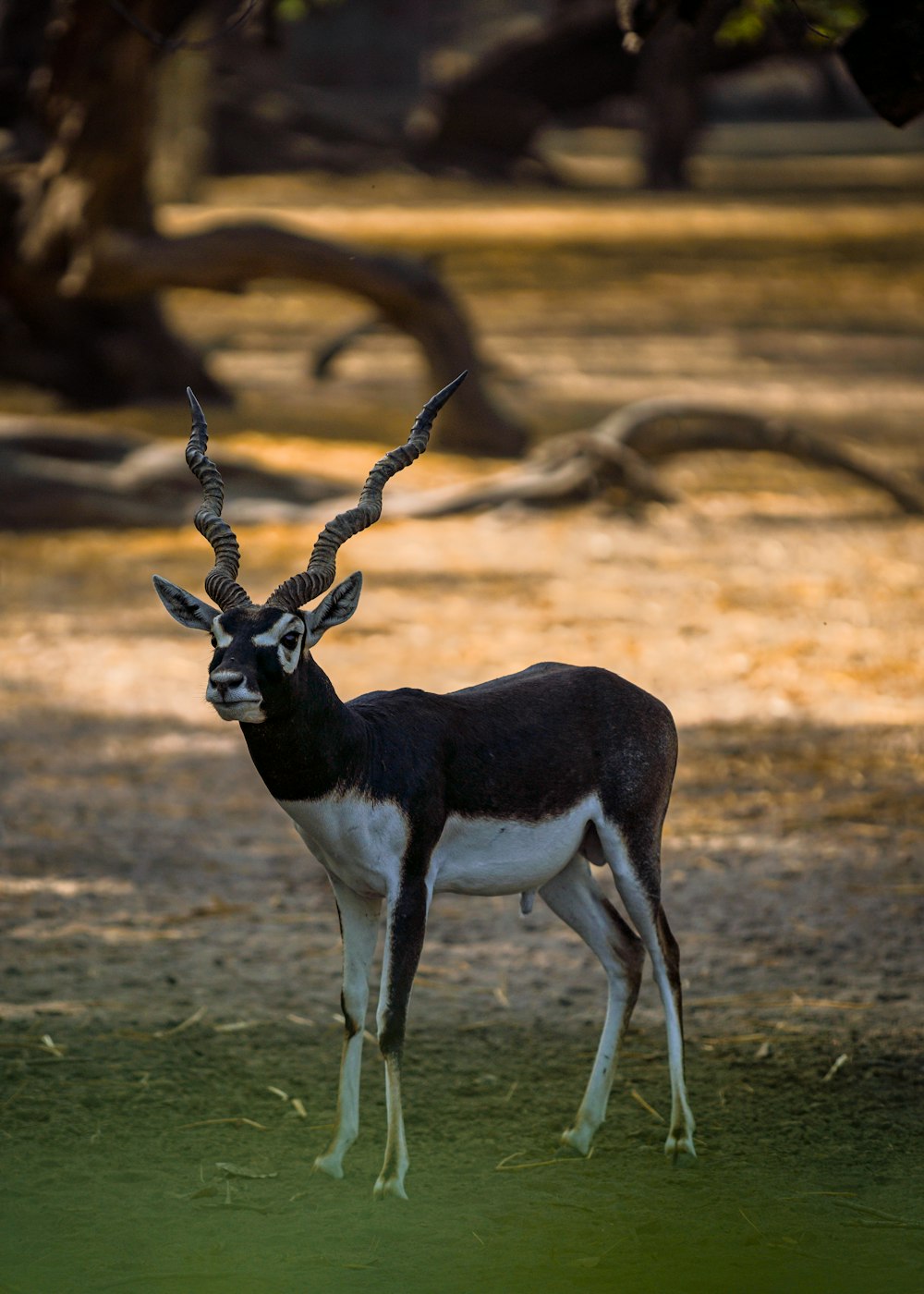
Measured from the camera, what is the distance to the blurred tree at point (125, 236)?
1398cm

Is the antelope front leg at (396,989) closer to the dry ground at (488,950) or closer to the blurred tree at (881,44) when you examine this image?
the dry ground at (488,950)

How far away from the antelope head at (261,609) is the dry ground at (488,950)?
1.34 meters

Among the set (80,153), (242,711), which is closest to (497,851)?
(242,711)

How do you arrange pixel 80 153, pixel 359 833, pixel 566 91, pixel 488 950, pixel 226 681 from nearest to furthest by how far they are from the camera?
1. pixel 226 681
2. pixel 359 833
3. pixel 488 950
4. pixel 80 153
5. pixel 566 91

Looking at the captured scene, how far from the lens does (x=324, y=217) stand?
2812 cm

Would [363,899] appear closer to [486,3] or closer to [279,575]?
[279,575]

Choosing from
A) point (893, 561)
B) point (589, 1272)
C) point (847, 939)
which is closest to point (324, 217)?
point (893, 561)

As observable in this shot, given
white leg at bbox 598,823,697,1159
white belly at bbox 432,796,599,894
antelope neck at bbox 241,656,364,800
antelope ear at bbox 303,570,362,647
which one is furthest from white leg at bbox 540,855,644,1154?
antelope ear at bbox 303,570,362,647

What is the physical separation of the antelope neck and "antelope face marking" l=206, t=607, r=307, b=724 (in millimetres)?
70

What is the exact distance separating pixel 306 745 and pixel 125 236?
430 inches

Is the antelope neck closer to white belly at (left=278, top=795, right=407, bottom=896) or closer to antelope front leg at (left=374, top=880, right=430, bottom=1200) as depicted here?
white belly at (left=278, top=795, right=407, bottom=896)

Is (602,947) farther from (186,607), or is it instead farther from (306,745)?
(186,607)

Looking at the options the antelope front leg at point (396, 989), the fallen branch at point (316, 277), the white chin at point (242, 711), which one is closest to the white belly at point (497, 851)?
the antelope front leg at point (396, 989)

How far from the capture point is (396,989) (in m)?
4.41
